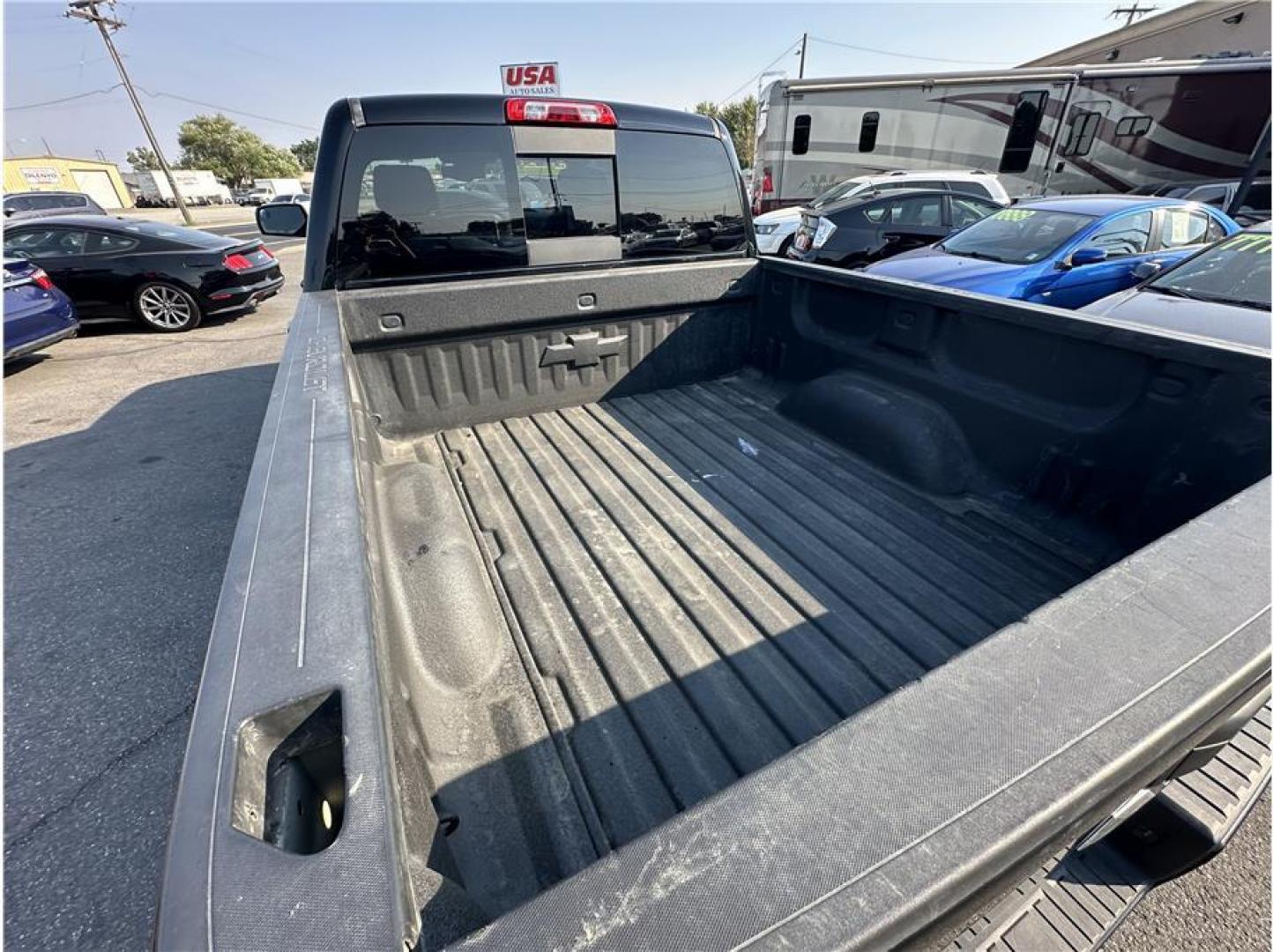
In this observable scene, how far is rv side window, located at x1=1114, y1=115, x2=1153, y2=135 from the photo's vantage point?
11.8 m

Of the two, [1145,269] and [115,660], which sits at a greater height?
[1145,269]

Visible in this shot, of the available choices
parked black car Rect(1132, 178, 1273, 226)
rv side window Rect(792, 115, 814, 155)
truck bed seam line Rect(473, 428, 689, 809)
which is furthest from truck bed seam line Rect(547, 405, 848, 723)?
parked black car Rect(1132, 178, 1273, 226)

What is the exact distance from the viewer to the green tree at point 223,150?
196 feet

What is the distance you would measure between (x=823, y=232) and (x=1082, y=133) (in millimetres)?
9049

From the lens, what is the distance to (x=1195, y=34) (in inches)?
760

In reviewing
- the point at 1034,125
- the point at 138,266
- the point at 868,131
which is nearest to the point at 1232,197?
the point at 1034,125

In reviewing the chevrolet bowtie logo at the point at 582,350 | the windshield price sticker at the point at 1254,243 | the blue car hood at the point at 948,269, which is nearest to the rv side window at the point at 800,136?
the blue car hood at the point at 948,269

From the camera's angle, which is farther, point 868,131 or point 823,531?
point 868,131

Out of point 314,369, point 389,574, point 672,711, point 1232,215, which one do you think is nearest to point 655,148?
point 314,369

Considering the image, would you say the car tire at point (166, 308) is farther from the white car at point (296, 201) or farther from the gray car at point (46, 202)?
the gray car at point (46, 202)

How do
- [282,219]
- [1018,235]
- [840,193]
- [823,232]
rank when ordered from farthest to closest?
[840,193], [823,232], [1018,235], [282,219]

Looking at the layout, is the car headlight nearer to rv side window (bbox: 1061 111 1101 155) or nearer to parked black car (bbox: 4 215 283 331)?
parked black car (bbox: 4 215 283 331)

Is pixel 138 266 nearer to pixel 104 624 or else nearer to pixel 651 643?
pixel 104 624

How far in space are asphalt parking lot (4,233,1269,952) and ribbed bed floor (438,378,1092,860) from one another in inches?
35.1
